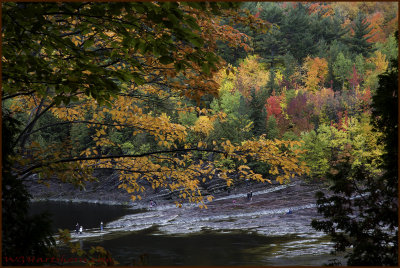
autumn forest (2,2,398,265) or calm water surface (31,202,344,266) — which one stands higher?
autumn forest (2,2,398,265)

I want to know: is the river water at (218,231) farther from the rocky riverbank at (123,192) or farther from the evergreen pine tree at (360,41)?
the evergreen pine tree at (360,41)

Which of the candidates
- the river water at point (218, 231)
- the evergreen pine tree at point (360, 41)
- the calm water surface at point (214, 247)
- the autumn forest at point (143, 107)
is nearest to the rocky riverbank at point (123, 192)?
the river water at point (218, 231)

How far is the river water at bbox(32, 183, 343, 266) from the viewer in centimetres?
2122

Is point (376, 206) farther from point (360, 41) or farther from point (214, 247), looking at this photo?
point (360, 41)

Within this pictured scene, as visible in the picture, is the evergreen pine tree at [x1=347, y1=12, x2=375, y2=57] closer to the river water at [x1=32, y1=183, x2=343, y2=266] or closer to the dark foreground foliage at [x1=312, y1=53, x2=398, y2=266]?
the river water at [x1=32, y1=183, x2=343, y2=266]

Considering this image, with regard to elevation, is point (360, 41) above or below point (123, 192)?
above

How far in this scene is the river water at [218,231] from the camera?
2122 centimetres

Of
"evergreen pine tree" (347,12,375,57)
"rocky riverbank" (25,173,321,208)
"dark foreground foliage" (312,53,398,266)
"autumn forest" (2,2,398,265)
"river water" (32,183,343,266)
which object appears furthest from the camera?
"evergreen pine tree" (347,12,375,57)

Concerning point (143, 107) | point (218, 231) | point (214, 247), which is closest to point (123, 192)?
point (218, 231)

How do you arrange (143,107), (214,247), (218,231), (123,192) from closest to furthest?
1. (143,107)
2. (214,247)
3. (218,231)
4. (123,192)

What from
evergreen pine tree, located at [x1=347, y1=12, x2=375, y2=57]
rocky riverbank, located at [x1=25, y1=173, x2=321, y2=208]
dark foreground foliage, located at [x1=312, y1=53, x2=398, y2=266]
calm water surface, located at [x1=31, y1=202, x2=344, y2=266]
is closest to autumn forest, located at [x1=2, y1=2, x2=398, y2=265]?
dark foreground foliage, located at [x1=312, y1=53, x2=398, y2=266]

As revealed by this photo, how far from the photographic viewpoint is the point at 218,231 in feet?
97.9

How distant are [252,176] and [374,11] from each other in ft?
296

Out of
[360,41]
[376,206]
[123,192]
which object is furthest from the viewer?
[360,41]
